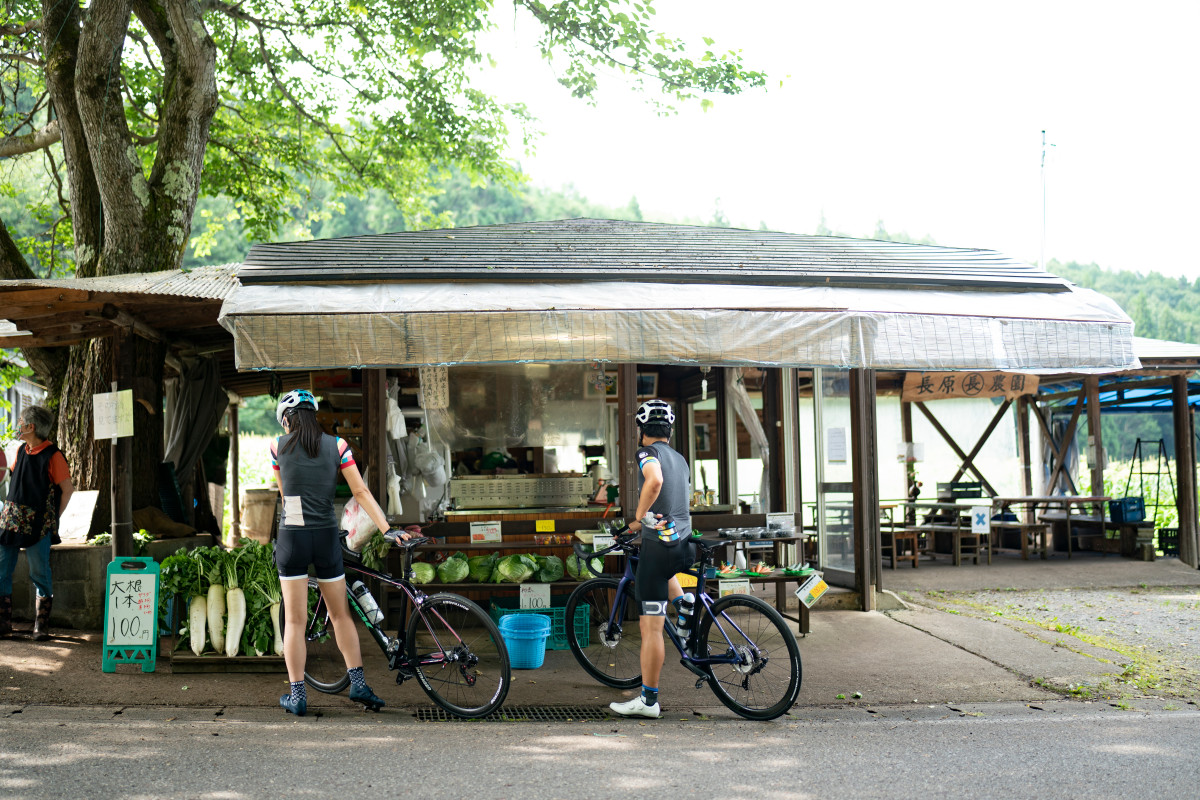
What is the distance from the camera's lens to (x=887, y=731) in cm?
513

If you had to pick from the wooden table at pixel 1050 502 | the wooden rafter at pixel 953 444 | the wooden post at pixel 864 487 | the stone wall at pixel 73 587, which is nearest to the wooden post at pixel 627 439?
A: the wooden post at pixel 864 487

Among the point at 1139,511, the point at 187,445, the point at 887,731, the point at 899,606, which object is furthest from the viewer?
the point at 1139,511

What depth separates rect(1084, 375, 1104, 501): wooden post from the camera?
45.0ft

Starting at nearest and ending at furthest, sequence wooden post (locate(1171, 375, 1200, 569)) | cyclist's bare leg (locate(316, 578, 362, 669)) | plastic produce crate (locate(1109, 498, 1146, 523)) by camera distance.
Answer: cyclist's bare leg (locate(316, 578, 362, 669)) → wooden post (locate(1171, 375, 1200, 569)) → plastic produce crate (locate(1109, 498, 1146, 523))

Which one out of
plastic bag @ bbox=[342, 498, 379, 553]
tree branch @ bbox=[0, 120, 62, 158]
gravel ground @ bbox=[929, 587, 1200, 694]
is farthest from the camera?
tree branch @ bbox=[0, 120, 62, 158]

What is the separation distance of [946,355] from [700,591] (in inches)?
104

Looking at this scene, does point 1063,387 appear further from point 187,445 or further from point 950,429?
point 187,445

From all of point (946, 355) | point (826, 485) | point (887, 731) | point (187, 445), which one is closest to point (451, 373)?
point (187, 445)

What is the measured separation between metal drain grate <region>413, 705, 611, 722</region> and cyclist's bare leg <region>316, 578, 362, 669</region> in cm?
52

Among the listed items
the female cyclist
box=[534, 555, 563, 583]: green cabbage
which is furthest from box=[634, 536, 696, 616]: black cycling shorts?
box=[534, 555, 563, 583]: green cabbage

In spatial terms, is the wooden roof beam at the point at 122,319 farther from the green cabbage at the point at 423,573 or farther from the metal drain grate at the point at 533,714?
the metal drain grate at the point at 533,714

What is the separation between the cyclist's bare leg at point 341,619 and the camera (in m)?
5.30

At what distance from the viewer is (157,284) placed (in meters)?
7.29

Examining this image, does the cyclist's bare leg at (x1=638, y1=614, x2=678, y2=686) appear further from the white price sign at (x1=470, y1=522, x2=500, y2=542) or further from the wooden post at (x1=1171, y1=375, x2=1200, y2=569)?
the wooden post at (x1=1171, y1=375, x2=1200, y2=569)
